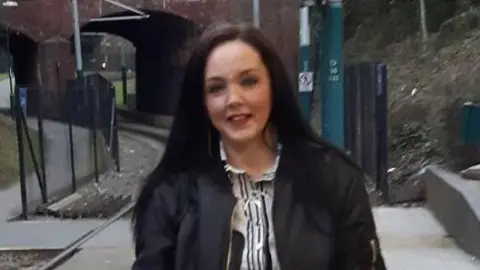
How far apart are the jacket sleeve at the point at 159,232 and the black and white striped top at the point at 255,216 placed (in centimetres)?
15

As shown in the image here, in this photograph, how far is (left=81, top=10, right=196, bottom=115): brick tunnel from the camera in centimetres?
4338

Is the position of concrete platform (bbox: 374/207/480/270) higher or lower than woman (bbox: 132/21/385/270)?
lower

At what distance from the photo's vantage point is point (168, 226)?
237 cm

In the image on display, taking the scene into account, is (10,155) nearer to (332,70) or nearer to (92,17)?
(332,70)

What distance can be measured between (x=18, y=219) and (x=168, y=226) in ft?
39.9

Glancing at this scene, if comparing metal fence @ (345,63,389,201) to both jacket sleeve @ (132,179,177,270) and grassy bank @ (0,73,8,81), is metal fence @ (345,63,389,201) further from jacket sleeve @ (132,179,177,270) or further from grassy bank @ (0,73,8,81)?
grassy bank @ (0,73,8,81)

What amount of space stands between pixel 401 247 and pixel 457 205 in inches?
25.6

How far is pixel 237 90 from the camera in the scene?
94.3 inches

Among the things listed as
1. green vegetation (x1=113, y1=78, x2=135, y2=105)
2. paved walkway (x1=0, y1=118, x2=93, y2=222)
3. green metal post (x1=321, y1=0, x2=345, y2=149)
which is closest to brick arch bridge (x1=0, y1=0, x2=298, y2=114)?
paved walkway (x1=0, y1=118, x2=93, y2=222)

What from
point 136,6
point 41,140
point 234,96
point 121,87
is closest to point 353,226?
point 234,96

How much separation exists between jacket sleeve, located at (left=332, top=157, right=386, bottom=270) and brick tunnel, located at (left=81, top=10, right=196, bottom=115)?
127 ft

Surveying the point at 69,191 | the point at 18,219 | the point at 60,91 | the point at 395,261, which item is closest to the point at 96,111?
the point at 60,91

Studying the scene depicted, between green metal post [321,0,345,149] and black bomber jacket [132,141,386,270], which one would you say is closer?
black bomber jacket [132,141,386,270]

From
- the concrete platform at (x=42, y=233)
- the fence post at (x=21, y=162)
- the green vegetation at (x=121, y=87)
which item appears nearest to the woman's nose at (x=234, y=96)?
the concrete platform at (x=42, y=233)
